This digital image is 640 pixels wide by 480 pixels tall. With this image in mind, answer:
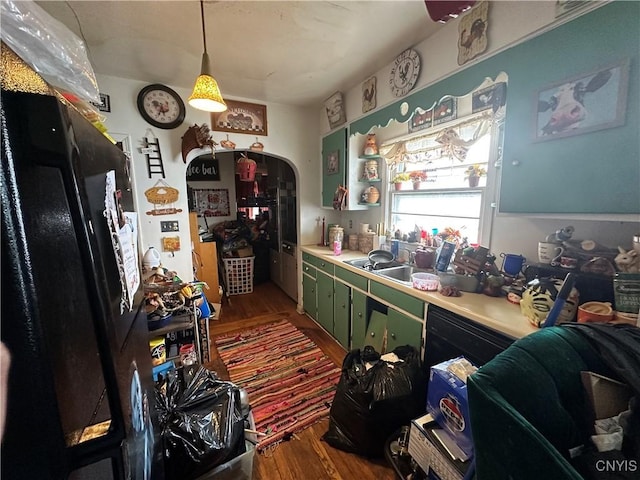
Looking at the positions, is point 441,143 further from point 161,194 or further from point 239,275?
point 239,275

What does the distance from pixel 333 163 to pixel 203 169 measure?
8.33ft

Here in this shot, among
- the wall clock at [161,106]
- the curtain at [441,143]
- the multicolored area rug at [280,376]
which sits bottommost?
the multicolored area rug at [280,376]

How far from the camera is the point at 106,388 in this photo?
1.61ft

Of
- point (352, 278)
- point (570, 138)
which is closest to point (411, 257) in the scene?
point (352, 278)

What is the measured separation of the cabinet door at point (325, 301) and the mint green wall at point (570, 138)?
1.66m

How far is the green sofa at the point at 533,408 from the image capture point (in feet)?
1.95

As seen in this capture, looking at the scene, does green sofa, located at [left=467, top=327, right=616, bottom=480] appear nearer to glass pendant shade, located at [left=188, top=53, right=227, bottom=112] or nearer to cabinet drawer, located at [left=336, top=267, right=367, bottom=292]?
cabinet drawer, located at [left=336, top=267, right=367, bottom=292]

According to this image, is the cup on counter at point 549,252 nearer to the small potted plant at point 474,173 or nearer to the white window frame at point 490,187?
the white window frame at point 490,187

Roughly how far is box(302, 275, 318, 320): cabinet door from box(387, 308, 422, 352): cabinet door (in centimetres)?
121

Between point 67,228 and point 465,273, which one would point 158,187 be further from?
point 465,273

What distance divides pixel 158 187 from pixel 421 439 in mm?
2771

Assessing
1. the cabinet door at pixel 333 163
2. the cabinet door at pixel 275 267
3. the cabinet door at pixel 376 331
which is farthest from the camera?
the cabinet door at pixel 275 267

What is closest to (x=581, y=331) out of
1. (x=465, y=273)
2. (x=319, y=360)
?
(x=465, y=273)

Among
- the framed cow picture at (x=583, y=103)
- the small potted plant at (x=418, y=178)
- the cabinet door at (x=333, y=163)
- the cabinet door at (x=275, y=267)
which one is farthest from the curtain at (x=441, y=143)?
the cabinet door at (x=275, y=267)
